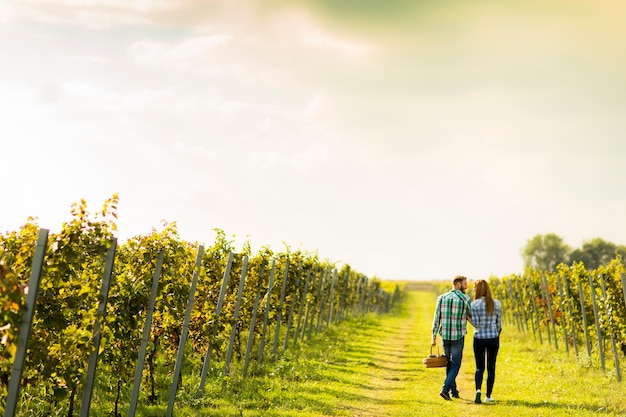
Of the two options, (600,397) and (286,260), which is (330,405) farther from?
(286,260)

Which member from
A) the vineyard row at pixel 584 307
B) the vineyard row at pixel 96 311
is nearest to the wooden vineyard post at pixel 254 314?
the vineyard row at pixel 96 311

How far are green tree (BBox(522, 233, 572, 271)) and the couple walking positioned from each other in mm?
104818

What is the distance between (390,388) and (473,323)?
2608mm

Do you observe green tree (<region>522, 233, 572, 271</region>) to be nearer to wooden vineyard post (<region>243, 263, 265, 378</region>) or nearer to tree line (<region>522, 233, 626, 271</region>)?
tree line (<region>522, 233, 626, 271</region>)

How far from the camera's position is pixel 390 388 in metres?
12.4

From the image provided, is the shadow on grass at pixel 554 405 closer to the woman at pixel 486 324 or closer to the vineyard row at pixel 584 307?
the woman at pixel 486 324

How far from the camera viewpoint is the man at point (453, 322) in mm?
10555

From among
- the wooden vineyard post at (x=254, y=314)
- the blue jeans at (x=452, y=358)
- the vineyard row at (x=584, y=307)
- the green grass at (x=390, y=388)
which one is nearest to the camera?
the green grass at (x=390, y=388)

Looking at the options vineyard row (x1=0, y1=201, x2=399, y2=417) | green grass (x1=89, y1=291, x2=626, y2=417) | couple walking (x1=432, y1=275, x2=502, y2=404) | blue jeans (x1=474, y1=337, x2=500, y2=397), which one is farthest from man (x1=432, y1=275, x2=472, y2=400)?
vineyard row (x1=0, y1=201, x2=399, y2=417)

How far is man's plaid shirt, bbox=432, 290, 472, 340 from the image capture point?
10.6m

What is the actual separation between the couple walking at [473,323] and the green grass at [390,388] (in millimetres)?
500

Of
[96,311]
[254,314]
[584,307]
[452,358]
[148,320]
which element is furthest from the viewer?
[584,307]

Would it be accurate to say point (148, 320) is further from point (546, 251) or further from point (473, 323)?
point (546, 251)

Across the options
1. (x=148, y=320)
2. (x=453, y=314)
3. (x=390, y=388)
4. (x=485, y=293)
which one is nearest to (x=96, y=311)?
(x=148, y=320)
